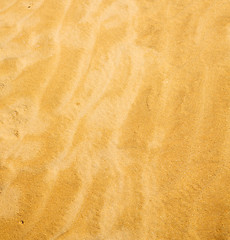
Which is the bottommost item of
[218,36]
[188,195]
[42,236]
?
[188,195]

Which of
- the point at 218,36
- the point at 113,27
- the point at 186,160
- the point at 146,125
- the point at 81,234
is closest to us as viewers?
the point at 81,234

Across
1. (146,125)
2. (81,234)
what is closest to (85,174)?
(81,234)

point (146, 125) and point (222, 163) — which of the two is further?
point (146, 125)

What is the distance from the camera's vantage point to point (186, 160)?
1.49 metres

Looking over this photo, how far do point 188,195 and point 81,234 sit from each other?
0.55 m

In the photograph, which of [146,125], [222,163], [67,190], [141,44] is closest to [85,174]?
[67,190]

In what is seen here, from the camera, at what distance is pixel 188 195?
1405mm

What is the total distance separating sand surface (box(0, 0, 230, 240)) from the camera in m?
1.40

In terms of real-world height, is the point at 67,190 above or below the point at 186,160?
above

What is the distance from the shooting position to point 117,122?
1.65 m

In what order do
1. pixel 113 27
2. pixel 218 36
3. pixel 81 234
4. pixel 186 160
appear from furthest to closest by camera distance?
1. pixel 113 27
2. pixel 218 36
3. pixel 186 160
4. pixel 81 234

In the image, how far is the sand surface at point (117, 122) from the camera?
1.40 m

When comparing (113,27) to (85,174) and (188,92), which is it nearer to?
(188,92)

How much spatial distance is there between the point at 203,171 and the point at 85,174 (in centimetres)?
61
